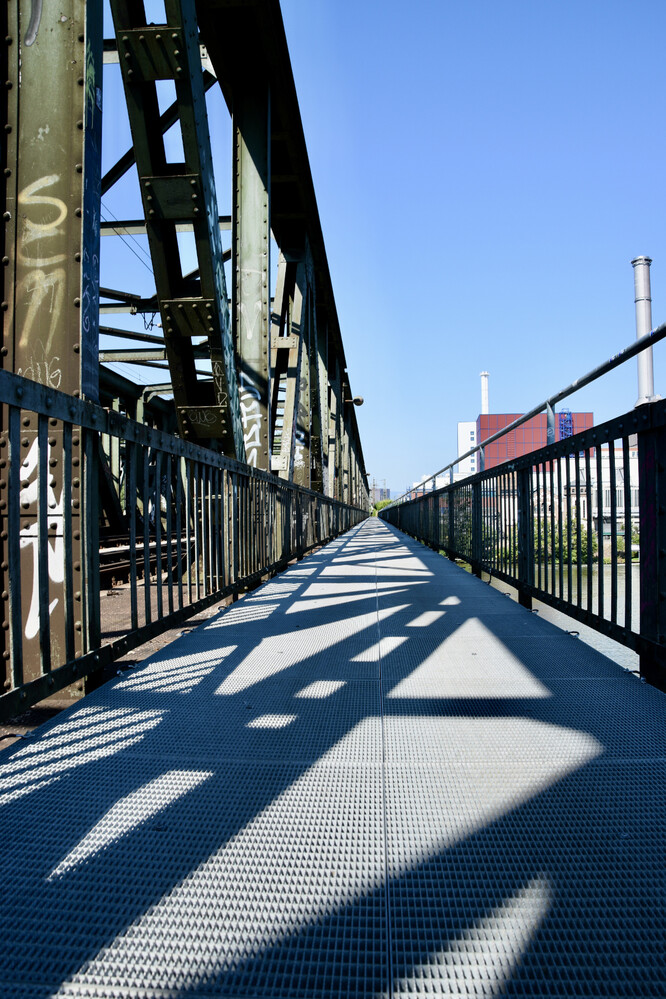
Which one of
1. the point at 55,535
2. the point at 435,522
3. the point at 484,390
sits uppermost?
the point at 484,390

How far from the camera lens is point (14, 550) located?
5.05 feet

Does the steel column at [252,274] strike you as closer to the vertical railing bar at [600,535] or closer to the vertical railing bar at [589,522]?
the vertical railing bar at [589,522]

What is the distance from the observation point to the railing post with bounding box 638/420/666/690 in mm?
2041

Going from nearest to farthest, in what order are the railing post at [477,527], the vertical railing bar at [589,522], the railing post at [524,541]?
the vertical railing bar at [589,522], the railing post at [524,541], the railing post at [477,527]

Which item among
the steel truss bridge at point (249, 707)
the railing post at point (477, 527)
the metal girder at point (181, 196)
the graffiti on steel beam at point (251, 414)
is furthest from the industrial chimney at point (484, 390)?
the metal girder at point (181, 196)

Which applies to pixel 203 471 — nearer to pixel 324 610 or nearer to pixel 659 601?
pixel 324 610

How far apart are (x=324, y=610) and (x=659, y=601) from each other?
221 centimetres

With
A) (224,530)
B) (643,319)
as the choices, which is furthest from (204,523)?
(643,319)

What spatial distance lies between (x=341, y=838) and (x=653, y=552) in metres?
1.54

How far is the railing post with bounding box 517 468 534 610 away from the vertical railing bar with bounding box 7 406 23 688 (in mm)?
3003

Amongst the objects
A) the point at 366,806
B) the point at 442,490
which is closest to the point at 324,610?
the point at 366,806

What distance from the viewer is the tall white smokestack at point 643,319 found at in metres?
2.41

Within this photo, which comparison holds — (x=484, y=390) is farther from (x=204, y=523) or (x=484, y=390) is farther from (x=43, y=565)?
(x=43, y=565)

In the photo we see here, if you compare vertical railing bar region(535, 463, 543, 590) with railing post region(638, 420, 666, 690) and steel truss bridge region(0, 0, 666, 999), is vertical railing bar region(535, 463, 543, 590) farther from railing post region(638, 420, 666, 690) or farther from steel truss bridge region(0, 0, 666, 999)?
railing post region(638, 420, 666, 690)
